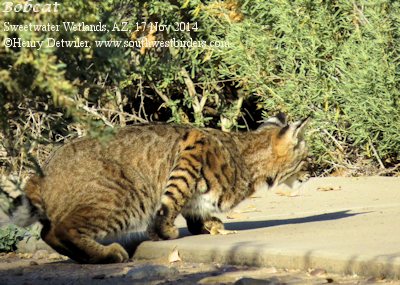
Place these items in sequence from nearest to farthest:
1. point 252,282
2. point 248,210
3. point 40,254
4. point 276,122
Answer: point 252,282
point 40,254
point 276,122
point 248,210

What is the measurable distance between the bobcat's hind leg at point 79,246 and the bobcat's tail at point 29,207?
17 cm

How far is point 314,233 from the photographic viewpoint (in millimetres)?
9305

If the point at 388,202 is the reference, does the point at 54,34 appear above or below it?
above

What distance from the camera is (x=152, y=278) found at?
8117 millimetres

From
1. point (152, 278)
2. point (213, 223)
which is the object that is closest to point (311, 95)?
point (213, 223)

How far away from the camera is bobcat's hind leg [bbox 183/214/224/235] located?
9938 millimetres

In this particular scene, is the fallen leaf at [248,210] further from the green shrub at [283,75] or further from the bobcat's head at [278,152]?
the green shrub at [283,75]

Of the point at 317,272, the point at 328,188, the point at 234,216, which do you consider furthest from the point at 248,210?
the point at 317,272

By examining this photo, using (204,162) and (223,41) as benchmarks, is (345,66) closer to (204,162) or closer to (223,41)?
(223,41)

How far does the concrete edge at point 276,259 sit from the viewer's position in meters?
7.48

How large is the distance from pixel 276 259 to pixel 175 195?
5.31ft

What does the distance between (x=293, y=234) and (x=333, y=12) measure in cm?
568

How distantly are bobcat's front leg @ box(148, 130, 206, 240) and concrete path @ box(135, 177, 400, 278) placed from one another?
0.65 ft

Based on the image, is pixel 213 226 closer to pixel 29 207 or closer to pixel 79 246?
pixel 79 246
